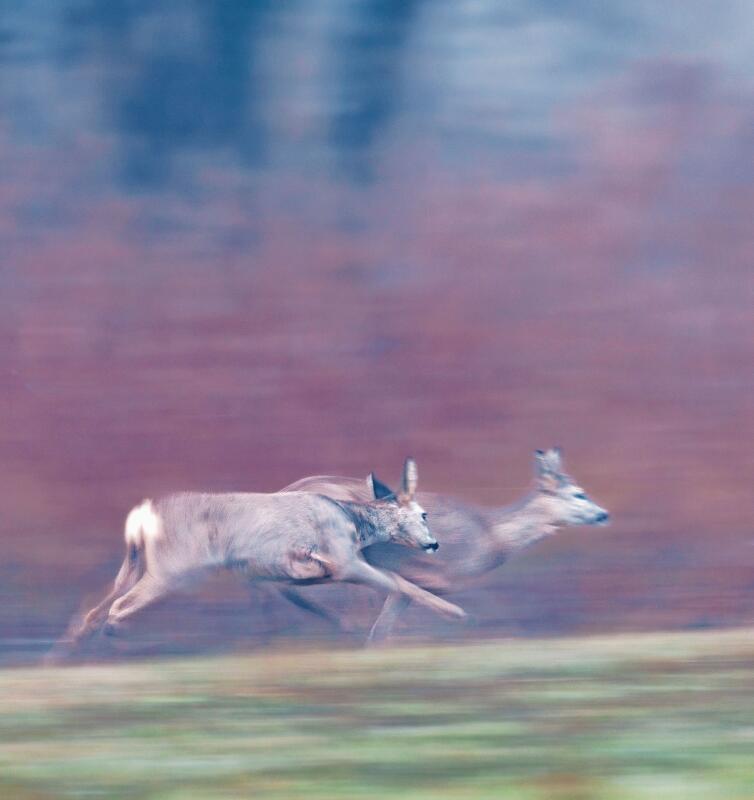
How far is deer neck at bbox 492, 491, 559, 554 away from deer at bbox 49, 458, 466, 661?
129 centimetres

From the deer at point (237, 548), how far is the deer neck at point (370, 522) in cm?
25

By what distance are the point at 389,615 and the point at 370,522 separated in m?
0.69

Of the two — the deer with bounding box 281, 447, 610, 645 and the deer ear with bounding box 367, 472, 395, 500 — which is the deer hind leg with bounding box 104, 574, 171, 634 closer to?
the deer with bounding box 281, 447, 610, 645

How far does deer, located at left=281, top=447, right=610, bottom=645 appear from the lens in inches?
445

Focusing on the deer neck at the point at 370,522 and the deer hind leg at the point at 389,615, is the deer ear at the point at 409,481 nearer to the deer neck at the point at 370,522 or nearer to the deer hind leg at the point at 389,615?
the deer neck at the point at 370,522

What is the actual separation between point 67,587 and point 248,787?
296 inches

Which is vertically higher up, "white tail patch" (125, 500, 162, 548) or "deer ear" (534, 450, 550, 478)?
"deer ear" (534, 450, 550, 478)

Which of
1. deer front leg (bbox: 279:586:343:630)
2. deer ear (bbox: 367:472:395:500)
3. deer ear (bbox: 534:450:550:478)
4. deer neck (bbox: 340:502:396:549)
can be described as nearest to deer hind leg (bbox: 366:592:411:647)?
deer front leg (bbox: 279:586:343:630)

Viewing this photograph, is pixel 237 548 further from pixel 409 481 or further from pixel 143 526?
pixel 409 481

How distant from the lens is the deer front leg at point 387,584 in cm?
1054

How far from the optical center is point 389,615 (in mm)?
10688

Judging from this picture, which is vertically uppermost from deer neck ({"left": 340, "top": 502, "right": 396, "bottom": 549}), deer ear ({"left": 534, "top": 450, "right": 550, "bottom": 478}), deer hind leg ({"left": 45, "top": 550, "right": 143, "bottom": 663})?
deer ear ({"left": 534, "top": 450, "right": 550, "bottom": 478})

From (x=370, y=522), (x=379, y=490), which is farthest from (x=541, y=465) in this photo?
(x=370, y=522)

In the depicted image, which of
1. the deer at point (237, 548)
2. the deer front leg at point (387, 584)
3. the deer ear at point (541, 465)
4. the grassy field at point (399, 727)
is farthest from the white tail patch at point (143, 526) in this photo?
the deer ear at point (541, 465)
